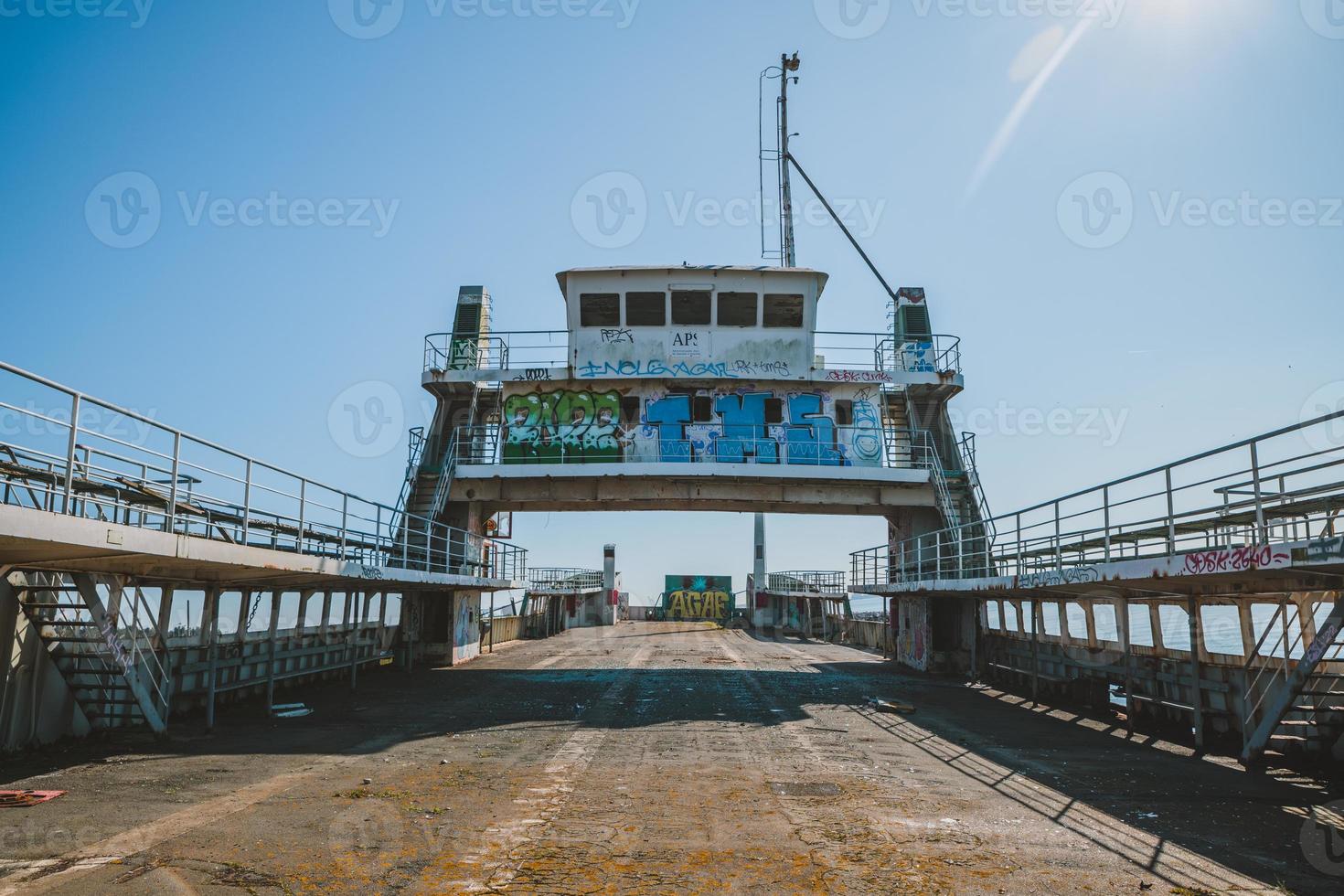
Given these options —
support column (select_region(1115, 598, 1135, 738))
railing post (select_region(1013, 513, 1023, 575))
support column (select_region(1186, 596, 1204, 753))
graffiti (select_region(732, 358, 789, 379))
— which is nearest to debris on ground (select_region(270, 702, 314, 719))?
railing post (select_region(1013, 513, 1023, 575))

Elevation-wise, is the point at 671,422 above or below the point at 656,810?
above

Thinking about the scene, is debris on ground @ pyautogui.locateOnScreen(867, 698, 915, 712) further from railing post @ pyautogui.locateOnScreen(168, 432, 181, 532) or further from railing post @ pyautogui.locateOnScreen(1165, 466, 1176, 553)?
railing post @ pyautogui.locateOnScreen(168, 432, 181, 532)

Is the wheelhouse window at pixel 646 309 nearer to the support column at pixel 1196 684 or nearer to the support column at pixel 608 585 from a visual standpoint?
the support column at pixel 1196 684

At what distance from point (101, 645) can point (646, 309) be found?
17.1m

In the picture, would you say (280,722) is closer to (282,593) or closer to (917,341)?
(282,593)

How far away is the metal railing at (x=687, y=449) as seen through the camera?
25.3 metres

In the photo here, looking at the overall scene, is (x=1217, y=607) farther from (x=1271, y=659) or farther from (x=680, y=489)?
(x=680, y=489)

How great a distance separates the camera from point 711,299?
84.9 ft

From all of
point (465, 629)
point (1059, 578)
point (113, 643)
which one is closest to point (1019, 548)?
point (1059, 578)

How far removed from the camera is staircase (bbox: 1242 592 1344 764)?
1036cm

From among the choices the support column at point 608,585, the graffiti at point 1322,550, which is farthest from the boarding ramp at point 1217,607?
the support column at point 608,585

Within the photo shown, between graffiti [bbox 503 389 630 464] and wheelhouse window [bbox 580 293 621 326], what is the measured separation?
7.03ft

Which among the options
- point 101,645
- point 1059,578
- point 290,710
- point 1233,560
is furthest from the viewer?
point 290,710

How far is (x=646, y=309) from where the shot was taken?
26.0m
